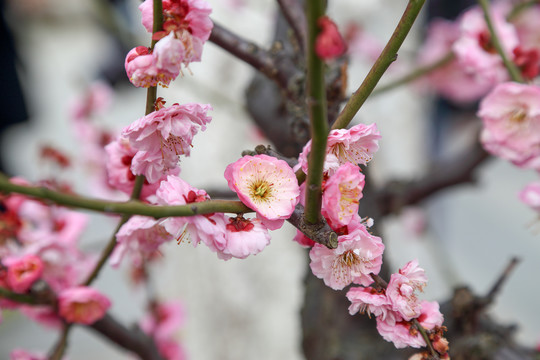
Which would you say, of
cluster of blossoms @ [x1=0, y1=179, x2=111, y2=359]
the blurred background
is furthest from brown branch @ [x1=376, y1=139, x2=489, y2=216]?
cluster of blossoms @ [x1=0, y1=179, x2=111, y2=359]

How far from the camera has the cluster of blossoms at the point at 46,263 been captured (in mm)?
289

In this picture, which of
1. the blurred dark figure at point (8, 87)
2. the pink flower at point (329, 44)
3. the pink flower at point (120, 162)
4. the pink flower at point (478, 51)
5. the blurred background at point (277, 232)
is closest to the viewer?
the pink flower at point (329, 44)

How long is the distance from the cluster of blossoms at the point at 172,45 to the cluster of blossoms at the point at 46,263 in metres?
0.12

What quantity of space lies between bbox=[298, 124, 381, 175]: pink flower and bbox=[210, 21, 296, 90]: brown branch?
120 mm

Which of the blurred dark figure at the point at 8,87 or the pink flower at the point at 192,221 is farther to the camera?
the blurred dark figure at the point at 8,87

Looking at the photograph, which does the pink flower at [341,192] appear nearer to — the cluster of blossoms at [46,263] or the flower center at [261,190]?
the flower center at [261,190]

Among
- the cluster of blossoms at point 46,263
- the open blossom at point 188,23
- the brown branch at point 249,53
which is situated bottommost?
the cluster of blossoms at point 46,263

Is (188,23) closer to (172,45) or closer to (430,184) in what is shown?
(172,45)

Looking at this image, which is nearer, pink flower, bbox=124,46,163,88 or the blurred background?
pink flower, bbox=124,46,163,88

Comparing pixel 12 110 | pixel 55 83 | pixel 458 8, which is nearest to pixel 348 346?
pixel 458 8

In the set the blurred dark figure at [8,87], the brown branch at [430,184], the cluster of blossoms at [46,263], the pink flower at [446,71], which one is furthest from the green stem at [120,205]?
the blurred dark figure at [8,87]

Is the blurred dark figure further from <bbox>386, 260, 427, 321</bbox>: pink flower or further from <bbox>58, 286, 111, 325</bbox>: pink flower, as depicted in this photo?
<bbox>386, 260, 427, 321</bbox>: pink flower

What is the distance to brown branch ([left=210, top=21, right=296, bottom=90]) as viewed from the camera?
0.28 m

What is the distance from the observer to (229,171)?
0.19m
